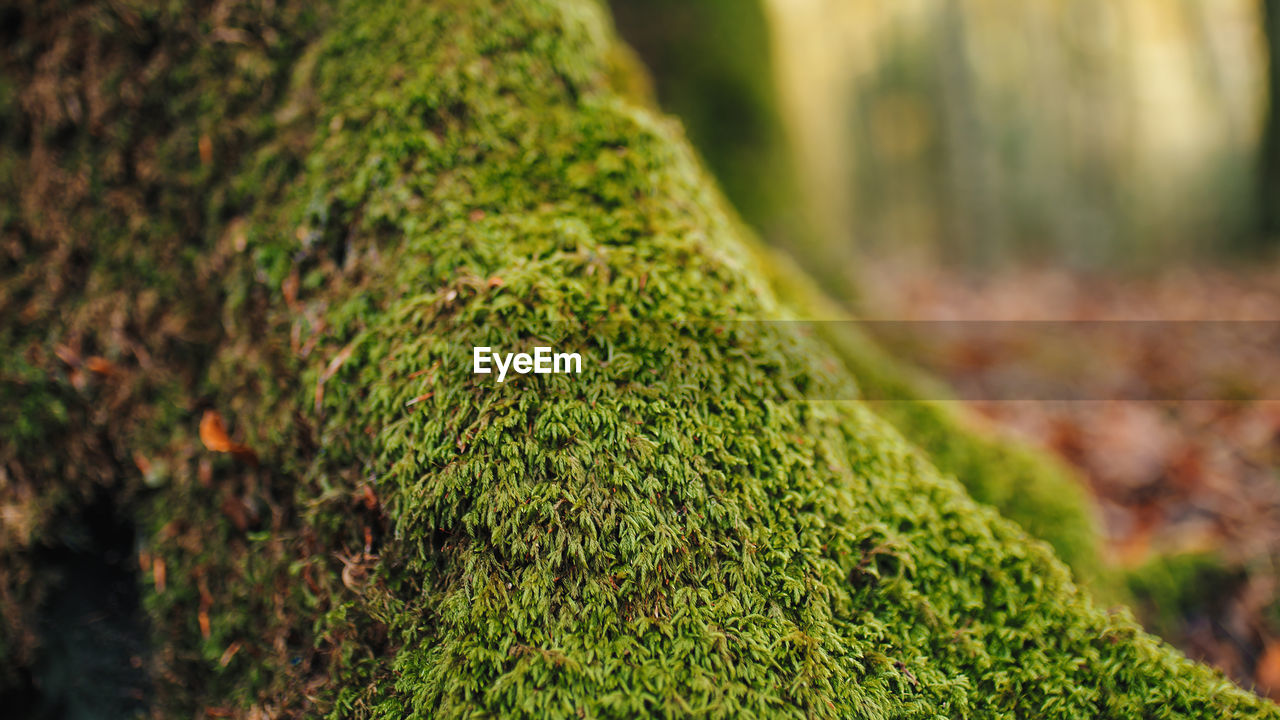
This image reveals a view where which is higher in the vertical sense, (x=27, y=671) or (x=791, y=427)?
(x=791, y=427)

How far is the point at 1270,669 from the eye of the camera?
2072 mm

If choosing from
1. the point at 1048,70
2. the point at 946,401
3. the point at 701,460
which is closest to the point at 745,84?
the point at 946,401

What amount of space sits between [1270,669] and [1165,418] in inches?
86.4

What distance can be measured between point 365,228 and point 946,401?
79.6 inches

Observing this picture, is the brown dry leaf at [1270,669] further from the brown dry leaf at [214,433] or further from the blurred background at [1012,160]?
the brown dry leaf at [214,433]

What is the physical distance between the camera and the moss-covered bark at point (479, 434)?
3.60ft

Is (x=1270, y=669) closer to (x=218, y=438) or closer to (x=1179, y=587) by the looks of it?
(x=1179, y=587)

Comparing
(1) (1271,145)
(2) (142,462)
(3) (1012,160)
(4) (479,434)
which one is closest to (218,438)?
(2) (142,462)

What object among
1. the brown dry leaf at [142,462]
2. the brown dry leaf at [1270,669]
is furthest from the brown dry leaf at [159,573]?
the brown dry leaf at [1270,669]

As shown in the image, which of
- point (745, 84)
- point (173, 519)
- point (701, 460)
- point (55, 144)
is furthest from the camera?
point (745, 84)

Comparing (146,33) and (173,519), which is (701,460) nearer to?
(173,519)

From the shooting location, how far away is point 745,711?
100cm

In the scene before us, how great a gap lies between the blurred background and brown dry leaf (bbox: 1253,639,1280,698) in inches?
71.6

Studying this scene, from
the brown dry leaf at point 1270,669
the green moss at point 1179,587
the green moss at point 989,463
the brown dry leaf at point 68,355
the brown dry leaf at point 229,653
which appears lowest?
the brown dry leaf at point 1270,669
